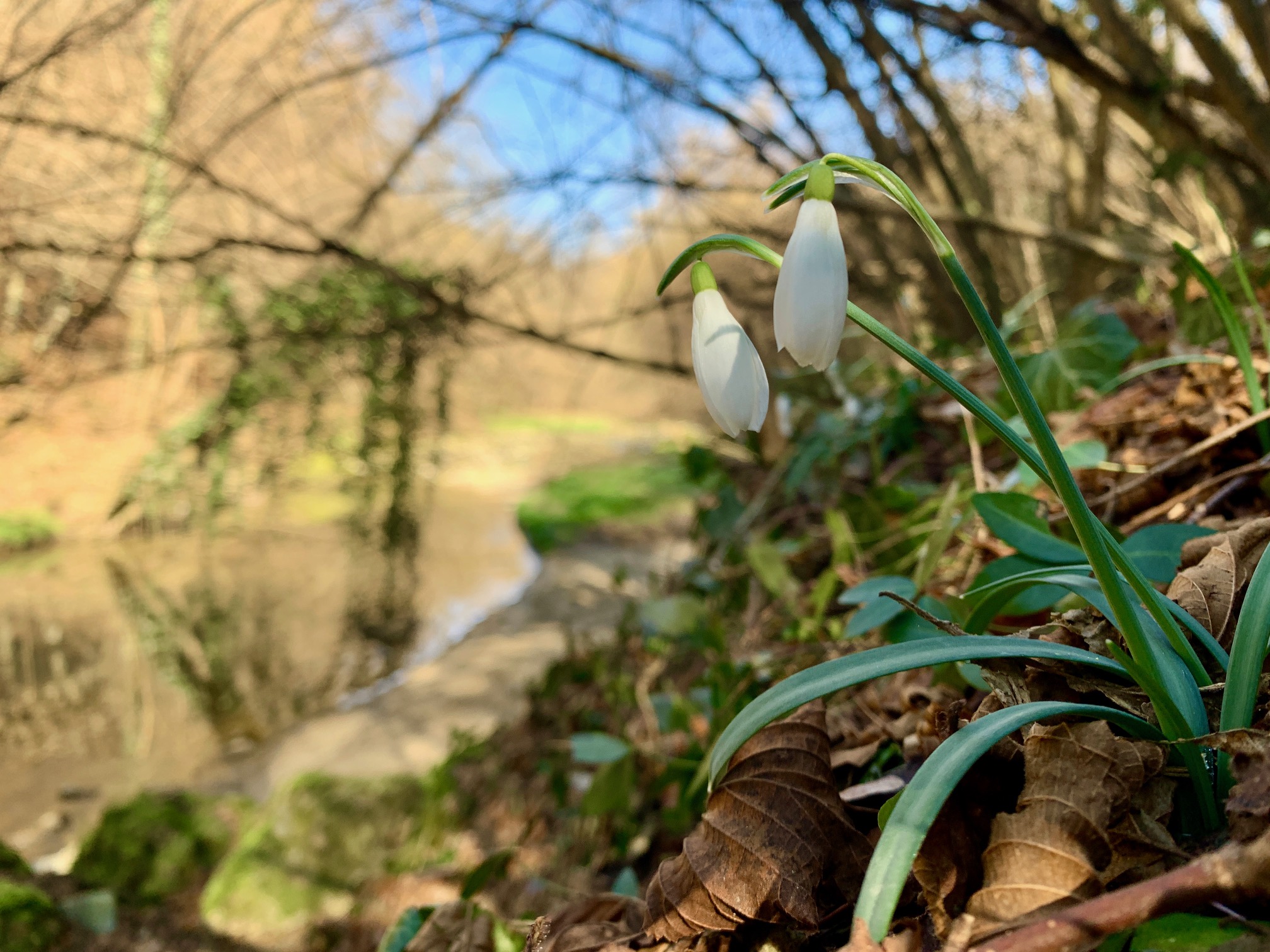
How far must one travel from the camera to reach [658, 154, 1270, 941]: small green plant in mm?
506

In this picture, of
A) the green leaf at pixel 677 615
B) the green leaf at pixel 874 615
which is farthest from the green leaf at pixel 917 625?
the green leaf at pixel 677 615

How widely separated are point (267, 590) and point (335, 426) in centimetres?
131

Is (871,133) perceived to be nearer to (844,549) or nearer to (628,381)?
(844,549)

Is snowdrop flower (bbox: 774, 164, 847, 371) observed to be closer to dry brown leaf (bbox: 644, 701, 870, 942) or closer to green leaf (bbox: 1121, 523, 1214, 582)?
dry brown leaf (bbox: 644, 701, 870, 942)

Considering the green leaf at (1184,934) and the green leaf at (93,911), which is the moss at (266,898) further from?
the green leaf at (1184,934)

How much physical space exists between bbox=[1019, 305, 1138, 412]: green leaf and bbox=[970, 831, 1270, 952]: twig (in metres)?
1.18

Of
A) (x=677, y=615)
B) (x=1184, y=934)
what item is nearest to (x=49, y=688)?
(x=677, y=615)

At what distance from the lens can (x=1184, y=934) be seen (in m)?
0.43

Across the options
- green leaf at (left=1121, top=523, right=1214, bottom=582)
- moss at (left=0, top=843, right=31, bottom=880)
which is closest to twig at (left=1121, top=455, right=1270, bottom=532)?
green leaf at (left=1121, top=523, right=1214, bottom=582)

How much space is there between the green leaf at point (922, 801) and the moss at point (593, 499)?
7.11 m

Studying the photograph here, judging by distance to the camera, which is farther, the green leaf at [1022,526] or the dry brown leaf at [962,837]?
the green leaf at [1022,526]

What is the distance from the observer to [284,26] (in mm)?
2400

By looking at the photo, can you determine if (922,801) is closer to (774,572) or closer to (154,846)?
(774,572)

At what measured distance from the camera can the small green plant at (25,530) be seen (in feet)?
21.9
